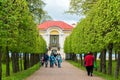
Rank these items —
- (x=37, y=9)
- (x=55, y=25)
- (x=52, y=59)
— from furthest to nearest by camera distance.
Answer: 1. (x=55, y=25)
2. (x=37, y=9)
3. (x=52, y=59)

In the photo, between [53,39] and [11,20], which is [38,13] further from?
[53,39]

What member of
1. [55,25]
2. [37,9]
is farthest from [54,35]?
[37,9]

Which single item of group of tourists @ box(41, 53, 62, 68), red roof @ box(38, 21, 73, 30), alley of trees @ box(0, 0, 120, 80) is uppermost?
red roof @ box(38, 21, 73, 30)

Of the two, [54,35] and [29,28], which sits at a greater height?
[54,35]

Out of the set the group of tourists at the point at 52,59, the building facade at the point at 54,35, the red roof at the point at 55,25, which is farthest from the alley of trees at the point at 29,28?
the red roof at the point at 55,25

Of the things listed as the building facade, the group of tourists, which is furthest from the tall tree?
the building facade

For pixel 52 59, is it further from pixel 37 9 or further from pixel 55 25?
pixel 55 25

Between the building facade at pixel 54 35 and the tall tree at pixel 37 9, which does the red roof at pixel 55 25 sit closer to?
the building facade at pixel 54 35

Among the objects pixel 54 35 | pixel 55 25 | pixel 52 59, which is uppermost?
pixel 55 25

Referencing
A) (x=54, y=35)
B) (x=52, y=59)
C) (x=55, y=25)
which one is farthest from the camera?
(x=55, y=25)

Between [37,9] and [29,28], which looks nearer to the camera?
[29,28]

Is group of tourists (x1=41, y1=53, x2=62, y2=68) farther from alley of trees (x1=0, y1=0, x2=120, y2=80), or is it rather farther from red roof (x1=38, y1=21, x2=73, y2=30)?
red roof (x1=38, y1=21, x2=73, y2=30)

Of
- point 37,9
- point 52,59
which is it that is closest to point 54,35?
point 37,9

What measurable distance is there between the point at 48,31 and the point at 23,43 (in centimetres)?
10786
